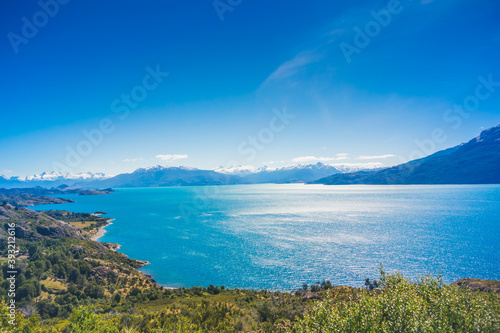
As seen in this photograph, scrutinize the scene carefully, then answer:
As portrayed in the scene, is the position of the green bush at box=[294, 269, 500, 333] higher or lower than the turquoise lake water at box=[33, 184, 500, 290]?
higher

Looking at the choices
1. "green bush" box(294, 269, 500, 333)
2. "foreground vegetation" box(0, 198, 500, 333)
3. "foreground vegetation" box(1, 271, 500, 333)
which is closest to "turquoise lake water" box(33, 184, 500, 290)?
"foreground vegetation" box(0, 198, 500, 333)

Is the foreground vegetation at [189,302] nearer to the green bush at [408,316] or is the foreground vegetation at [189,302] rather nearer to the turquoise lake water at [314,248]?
the green bush at [408,316]

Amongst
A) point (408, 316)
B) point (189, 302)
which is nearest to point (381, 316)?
point (408, 316)

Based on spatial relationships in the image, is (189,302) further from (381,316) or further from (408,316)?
(408,316)

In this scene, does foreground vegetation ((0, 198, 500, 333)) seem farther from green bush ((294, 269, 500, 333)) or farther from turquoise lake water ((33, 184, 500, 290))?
turquoise lake water ((33, 184, 500, 290))

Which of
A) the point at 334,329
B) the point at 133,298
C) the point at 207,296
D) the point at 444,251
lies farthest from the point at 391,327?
the point at 444,251

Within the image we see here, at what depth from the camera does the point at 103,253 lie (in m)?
99.7

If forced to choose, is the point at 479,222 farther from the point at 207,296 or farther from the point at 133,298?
the point at 133,298

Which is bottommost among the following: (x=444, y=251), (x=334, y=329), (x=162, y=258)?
(x=162, y=258)

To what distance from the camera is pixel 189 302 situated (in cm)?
5669

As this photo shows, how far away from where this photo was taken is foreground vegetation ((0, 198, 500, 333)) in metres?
21.6

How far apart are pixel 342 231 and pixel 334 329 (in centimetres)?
11662

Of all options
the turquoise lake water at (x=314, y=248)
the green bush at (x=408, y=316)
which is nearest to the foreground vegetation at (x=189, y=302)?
the green bush at (x=408, y=316)

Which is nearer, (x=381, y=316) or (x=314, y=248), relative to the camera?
(x=381, y=316)
